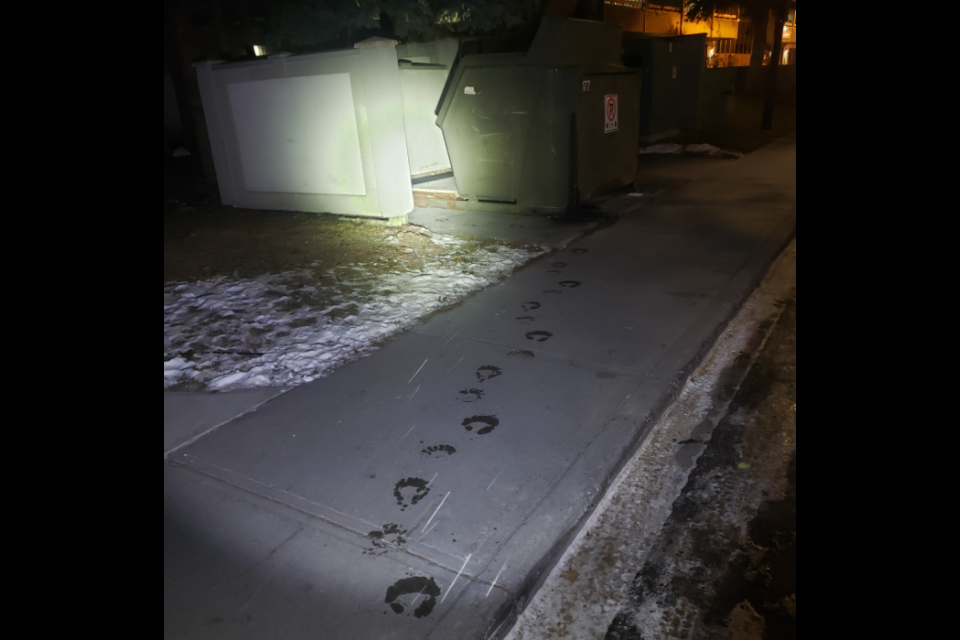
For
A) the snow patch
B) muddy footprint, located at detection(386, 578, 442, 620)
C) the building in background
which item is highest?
the building in background

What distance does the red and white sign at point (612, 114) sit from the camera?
25.8 feet

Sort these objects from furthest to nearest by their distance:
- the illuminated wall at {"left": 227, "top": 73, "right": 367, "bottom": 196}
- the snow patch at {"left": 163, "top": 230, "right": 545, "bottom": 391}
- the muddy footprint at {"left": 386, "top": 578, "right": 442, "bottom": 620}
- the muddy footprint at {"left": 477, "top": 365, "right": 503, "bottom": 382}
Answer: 1. the illuminated wall at {"left": 227, "top": 73, "right": 367, "bottom": 196}
2. the snow patch at {"left": 163, "top": 230, "right": 545, "bottom": 391}
3. the muddy footprint at {"left": 477, "top": 365, "right": 503, "bottom": 382}
4. the muddy footprint at {"left": 386, "top": 578, "right": 442, "bottom": 620}

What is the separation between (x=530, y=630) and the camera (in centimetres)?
207

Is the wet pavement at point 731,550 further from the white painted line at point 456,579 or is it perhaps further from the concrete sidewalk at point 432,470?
the white painted line at point 456,579

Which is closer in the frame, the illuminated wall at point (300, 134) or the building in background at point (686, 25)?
the illuminated wall at point (300, 134)

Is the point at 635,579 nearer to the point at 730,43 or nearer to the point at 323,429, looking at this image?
the point at 323,429

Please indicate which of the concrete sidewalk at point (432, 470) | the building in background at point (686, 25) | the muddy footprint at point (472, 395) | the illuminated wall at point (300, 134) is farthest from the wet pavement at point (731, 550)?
the building in background at point (686, 25)

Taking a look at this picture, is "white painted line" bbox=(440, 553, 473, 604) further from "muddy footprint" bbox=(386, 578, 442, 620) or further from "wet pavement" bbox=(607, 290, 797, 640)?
"wet pavement" bbox=(607, 290, 797, 640)

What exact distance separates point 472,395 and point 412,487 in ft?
2.87

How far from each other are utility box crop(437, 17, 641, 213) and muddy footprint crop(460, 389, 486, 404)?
465 centimetres

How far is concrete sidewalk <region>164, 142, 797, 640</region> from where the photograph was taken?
211cm

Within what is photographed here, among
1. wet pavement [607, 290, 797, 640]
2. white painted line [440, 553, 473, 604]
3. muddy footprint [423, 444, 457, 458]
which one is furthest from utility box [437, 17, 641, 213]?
white painted line [440, 553, 473, 604]

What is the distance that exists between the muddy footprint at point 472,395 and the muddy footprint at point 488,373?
0.47 feet

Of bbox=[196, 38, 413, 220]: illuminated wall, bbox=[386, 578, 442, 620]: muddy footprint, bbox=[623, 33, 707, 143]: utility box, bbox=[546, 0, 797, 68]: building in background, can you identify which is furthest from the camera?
bbox=[546, 0, 797, 68]: building in background
